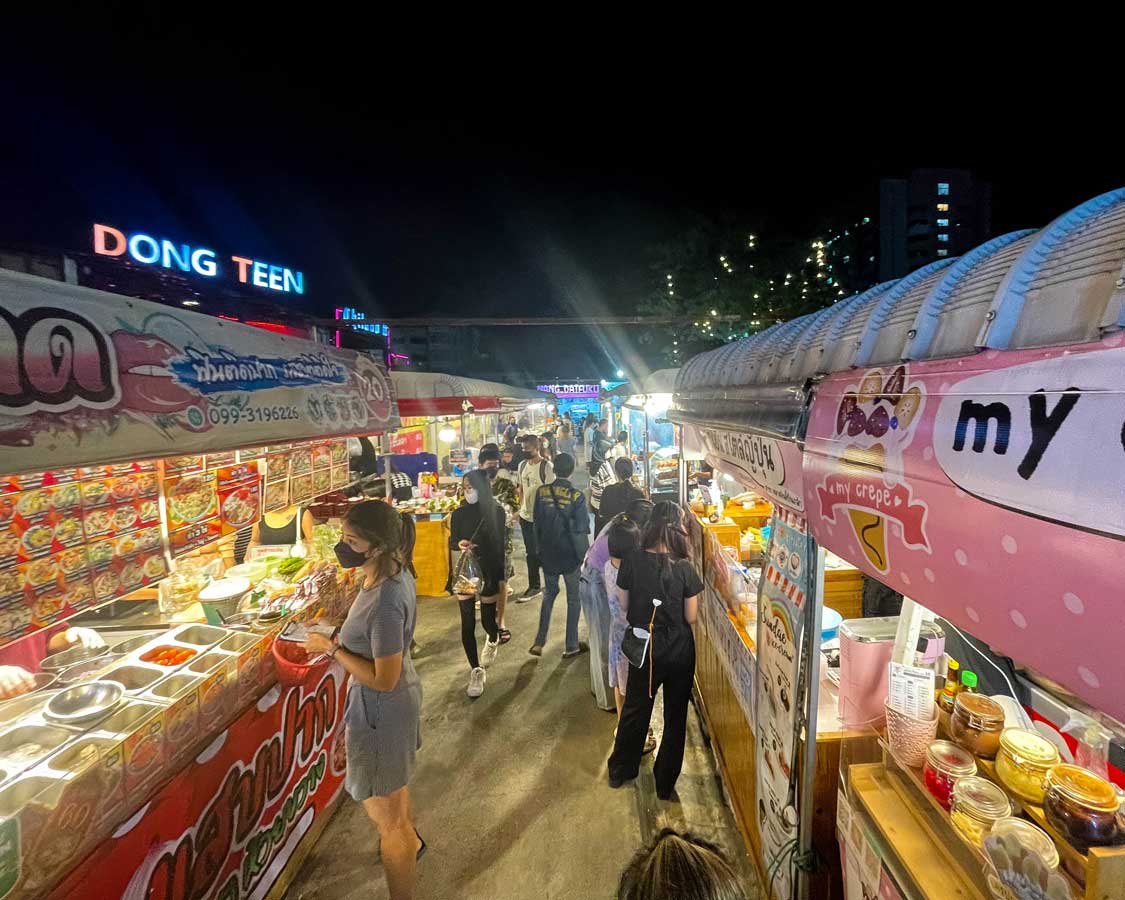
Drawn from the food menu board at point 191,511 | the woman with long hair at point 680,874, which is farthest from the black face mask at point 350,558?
the woman with long hair at point 680,874

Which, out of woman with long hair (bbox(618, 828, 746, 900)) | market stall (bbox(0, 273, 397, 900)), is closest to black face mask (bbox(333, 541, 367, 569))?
market stall (bbox(0, 273, 397, 900))

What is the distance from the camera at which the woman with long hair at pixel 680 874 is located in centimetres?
135

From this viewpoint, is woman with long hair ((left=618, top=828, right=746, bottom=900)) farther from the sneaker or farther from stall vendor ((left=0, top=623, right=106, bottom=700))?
the sneaker

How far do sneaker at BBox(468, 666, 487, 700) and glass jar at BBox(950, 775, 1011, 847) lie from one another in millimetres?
4222

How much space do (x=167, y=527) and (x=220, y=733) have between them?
4.39 ft

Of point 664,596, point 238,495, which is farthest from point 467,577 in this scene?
point 664,596

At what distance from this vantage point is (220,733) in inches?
109

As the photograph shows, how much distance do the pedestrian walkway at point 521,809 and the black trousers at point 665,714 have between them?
25 centimetres

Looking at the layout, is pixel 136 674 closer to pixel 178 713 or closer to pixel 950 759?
pixel 178 713

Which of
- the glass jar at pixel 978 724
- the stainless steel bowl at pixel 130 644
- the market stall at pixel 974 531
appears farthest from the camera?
the stainless steel bowl at pixel 130 644

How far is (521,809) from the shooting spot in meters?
3.85

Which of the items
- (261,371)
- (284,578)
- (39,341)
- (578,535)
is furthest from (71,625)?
(578,535)

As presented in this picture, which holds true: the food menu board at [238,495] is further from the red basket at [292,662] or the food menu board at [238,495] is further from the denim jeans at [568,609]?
the denim jeans at [568,609]

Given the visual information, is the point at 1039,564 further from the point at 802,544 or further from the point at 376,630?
the point at 376,630
